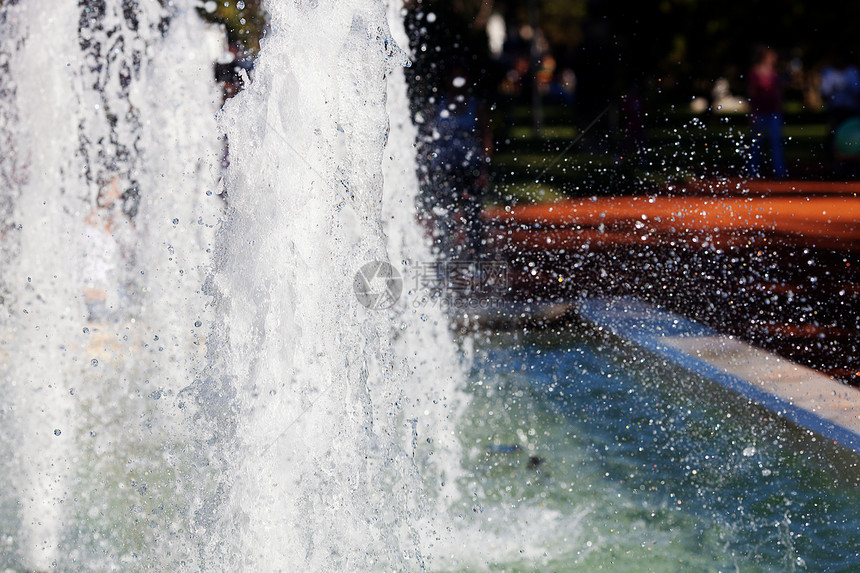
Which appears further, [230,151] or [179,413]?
[179,413]

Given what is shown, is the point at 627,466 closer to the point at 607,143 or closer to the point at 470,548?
the point at 470,548

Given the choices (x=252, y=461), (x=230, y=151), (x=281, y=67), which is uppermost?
(x=281, y=67)

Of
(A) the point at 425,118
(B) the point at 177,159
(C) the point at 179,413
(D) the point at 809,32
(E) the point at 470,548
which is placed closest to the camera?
(E) the point at 470,548

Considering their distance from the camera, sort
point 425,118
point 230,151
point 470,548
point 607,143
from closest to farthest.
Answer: point 230,151 < point 470,548 < point 425,118 < point 607,143

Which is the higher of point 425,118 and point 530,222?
point 425,118

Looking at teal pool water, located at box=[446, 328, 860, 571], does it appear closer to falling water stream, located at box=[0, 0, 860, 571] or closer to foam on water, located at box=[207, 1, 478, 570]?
falling water stream, located at box=[0, 0, 860, 571]

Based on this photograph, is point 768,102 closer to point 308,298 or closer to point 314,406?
point 308,298

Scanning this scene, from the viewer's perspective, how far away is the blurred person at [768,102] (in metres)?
14.8

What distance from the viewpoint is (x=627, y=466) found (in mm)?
5086

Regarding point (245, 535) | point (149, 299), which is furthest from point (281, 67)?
point (149, 299)

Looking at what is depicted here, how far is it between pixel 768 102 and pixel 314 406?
41.4 ft

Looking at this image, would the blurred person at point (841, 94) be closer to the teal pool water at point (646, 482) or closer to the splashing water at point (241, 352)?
the splashing water at point (241, 352)

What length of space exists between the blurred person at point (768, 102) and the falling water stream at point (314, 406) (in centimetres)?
895

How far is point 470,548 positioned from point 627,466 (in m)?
1.08
